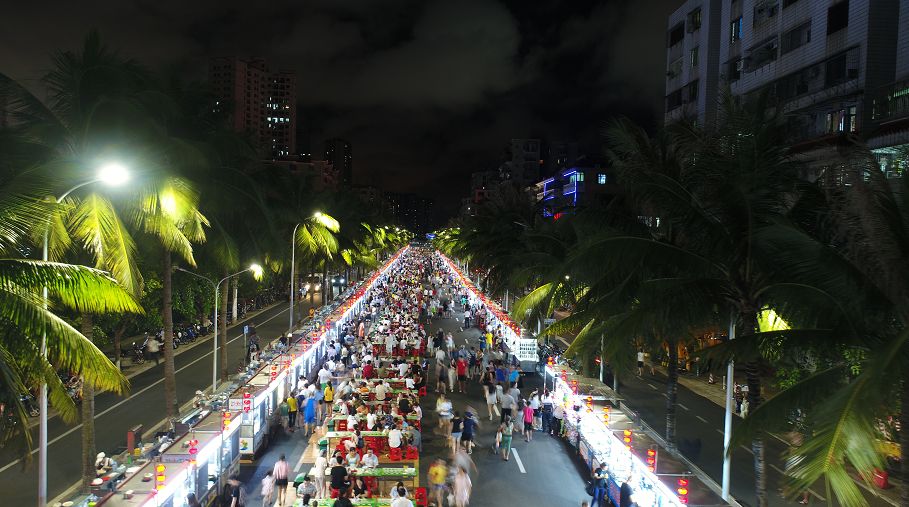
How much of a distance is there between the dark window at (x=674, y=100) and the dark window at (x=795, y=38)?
13054 mm

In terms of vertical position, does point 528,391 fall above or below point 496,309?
below

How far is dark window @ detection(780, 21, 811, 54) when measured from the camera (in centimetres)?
2377

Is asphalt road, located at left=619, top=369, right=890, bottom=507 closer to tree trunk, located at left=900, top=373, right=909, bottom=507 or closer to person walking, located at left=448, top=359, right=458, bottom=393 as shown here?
tree trunk, located at left=900, top=373, right=909, bottom=507

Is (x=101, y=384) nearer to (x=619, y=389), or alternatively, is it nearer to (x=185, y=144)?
Result: (x=185, y=144)

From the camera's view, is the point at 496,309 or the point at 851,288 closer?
the point at 851,288

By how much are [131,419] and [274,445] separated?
626 centimetres

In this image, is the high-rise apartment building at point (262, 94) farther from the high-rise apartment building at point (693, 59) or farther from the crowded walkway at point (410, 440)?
the crowded walkway at point (410, 440)

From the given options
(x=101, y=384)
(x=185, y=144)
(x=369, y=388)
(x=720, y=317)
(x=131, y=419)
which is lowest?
(x=131, y=419)

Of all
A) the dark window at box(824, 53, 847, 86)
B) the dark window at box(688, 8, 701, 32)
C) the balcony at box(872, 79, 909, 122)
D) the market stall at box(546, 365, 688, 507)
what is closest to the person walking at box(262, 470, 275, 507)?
the market stall at box(546, 365, 688, 507)

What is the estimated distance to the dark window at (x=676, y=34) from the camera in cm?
3881

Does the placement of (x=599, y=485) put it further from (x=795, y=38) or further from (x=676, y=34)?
(x=676, y=34)

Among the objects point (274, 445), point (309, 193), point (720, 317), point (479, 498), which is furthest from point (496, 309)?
point (720, 317)

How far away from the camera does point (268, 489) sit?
12742mm

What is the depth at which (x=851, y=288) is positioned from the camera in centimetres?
682
